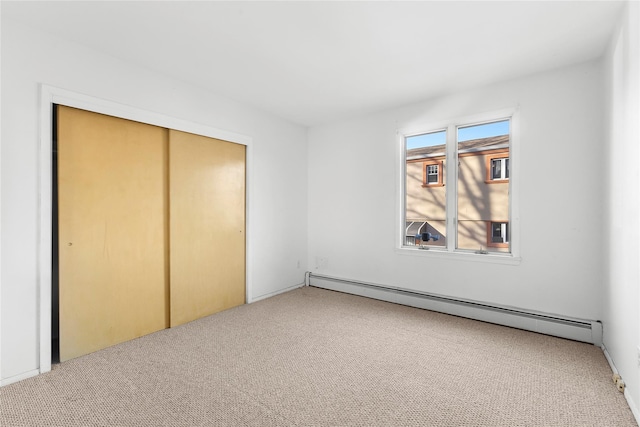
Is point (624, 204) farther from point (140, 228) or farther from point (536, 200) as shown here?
point (140, 228)

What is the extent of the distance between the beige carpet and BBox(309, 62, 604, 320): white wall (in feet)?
1.54

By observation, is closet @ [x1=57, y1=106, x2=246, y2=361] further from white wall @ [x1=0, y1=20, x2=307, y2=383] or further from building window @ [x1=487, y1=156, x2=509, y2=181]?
building window @ [x1=487, y1=156, x2=509, y2=181]

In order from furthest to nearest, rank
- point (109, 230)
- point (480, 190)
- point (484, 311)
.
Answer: point (480, 190) < point (484, 311) < point (109, 230)

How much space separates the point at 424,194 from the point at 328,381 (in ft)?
8.90

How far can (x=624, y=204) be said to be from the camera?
2119mm

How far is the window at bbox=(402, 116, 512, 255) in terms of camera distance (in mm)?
3514

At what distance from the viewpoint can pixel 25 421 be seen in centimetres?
183

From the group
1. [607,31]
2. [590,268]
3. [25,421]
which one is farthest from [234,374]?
[607,31]

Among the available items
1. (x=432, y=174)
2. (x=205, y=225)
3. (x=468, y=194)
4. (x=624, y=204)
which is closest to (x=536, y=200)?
(x=468, y=194)

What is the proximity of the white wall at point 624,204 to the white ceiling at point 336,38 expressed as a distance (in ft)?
1.27

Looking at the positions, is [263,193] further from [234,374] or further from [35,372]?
[35,372]

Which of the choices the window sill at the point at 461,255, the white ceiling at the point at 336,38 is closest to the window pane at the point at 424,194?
the window sill at the point at 461,255

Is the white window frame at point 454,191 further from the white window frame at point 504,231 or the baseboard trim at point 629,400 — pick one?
the baseboard trim at point 629,400

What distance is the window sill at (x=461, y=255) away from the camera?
3.36 meters
